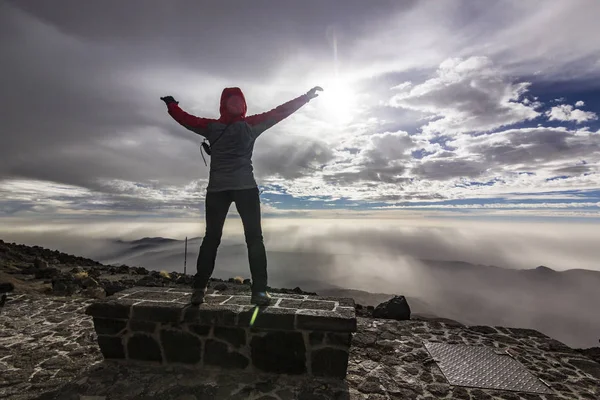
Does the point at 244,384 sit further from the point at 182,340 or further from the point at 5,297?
the point at 5,297

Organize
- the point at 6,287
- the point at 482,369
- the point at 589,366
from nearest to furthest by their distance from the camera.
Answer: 1. the point at 482,369
2. the point at 589,366
3. the point at 6,287

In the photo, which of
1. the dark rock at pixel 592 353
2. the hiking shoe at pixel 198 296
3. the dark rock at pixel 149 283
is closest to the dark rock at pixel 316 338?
the hiking shoe at pixel 198 296

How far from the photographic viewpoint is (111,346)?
497 cm

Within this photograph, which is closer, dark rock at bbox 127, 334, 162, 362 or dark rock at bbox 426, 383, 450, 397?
dark rock at bbox 426, 383, 450, 397

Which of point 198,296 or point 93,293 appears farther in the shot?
point 93,293

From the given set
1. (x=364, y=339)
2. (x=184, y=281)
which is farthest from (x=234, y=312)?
(x=184, y=281)

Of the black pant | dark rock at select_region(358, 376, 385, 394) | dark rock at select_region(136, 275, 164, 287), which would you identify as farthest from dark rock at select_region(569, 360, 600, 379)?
dark rock at select_region(136, 275, 164, 287)

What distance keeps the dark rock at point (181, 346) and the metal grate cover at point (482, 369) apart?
369 centimetres

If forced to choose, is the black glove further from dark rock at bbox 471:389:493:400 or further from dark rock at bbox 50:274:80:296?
dark rock at bbox 50:274:80:296

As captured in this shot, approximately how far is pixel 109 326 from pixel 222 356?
1.77 metres

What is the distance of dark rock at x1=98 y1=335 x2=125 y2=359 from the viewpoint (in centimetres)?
494

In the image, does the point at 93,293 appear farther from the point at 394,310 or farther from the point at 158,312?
the point at 394,310

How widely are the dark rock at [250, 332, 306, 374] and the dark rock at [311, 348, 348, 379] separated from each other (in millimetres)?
165

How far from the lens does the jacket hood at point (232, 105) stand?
4.98m
